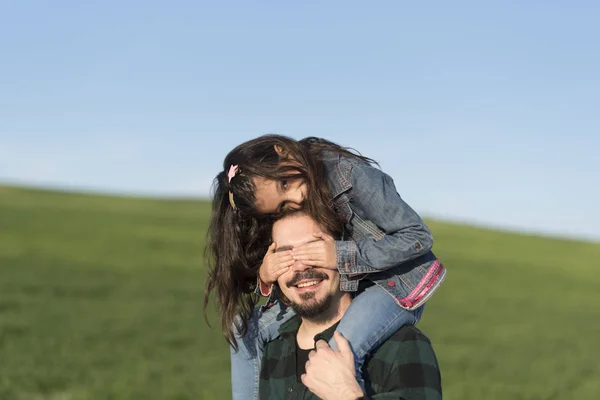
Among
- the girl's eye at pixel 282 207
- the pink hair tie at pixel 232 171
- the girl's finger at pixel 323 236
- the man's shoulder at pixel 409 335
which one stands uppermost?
the pink hair tie at pixel 232 171

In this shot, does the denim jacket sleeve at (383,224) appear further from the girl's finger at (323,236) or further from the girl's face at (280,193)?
the girl's face at (280,193)

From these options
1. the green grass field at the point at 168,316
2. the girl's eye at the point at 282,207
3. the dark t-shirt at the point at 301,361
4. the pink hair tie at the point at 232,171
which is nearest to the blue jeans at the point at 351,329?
the dark t-shirt at the point at 301,361

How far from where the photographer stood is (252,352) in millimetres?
4066

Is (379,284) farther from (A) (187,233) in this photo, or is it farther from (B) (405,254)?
(A) (187,233)

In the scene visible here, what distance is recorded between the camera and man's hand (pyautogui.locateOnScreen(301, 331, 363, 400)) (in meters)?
3.24

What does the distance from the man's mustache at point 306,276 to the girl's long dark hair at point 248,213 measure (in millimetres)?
224

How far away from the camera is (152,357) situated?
15898 mm

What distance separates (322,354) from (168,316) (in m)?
17.4

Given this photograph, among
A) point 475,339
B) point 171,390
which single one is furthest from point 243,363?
point 475,339

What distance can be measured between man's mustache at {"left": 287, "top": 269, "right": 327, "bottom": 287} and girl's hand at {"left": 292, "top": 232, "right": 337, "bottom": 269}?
39 millimetres

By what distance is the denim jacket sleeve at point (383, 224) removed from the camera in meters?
3.74

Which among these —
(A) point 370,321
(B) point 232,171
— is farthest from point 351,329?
(B) point 232,171

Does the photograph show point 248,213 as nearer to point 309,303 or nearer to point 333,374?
point 309,303

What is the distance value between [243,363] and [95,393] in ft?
30.7
